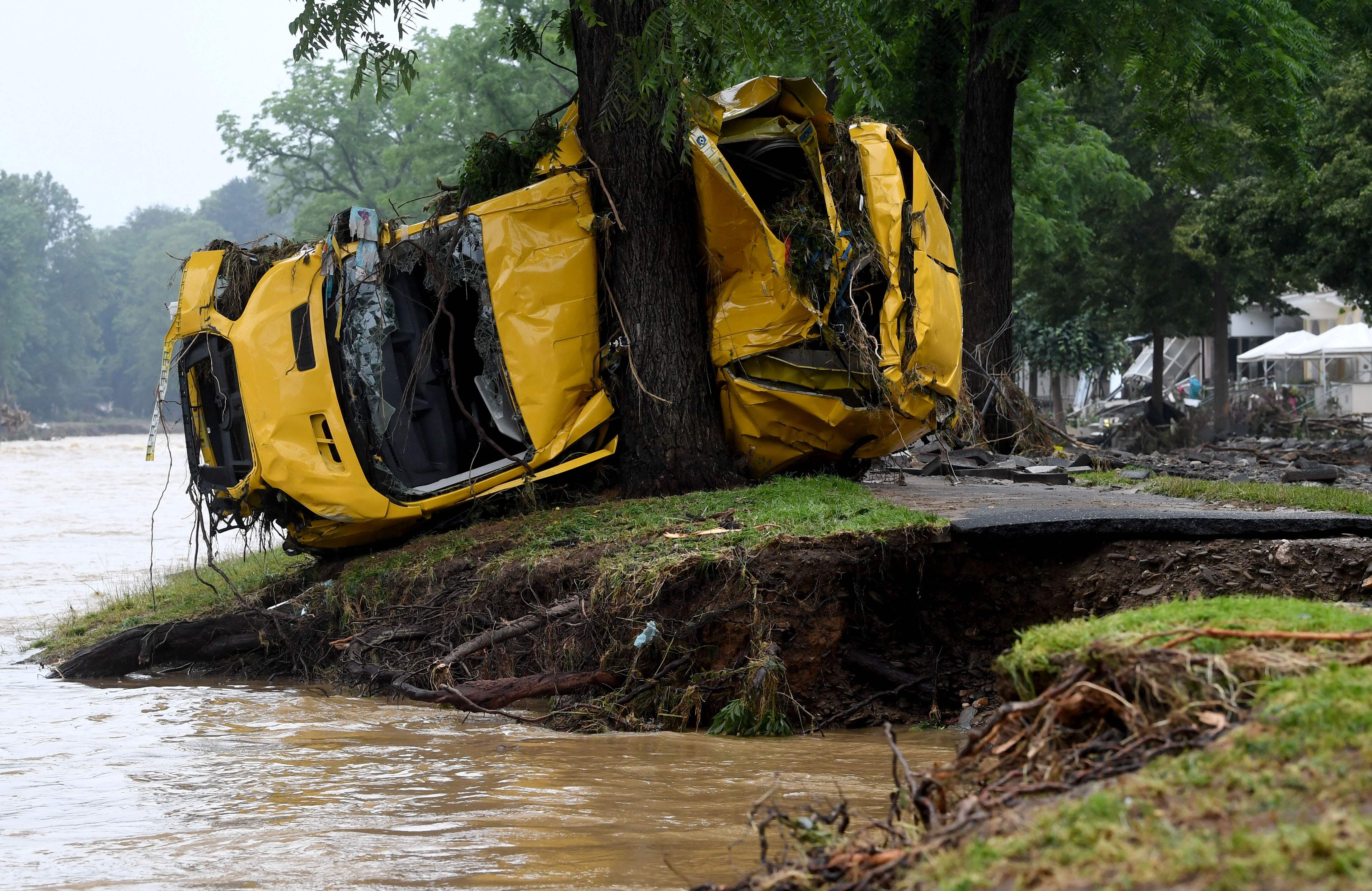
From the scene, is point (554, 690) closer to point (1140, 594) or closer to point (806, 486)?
point (806, 486)

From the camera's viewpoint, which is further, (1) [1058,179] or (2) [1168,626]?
(1) [1058,179]

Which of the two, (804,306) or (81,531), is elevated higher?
(804,306)

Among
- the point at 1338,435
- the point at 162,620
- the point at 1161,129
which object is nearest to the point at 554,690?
the point at 162,620

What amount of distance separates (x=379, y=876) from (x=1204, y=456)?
15.3m

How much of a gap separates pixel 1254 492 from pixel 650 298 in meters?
4.36

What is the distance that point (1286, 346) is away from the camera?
35.4 m

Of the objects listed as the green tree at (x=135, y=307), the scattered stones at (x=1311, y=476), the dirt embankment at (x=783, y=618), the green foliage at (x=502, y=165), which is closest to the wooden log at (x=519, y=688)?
the dirt embankment at (x=783, y=618)

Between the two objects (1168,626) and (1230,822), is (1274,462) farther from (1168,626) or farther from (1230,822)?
(1230,822)

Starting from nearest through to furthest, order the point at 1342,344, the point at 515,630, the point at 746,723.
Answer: the point at 746,723 → the point at 515,630 → the point at 1342,344

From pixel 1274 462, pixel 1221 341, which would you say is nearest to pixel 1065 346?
pixel 1221 341

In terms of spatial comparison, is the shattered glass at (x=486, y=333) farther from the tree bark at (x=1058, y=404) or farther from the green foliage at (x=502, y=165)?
the tree bark at (x=1058, y=404)

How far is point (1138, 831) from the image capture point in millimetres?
2244

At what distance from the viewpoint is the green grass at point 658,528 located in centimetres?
604

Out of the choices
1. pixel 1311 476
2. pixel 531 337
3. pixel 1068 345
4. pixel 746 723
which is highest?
pixel 1068 345
